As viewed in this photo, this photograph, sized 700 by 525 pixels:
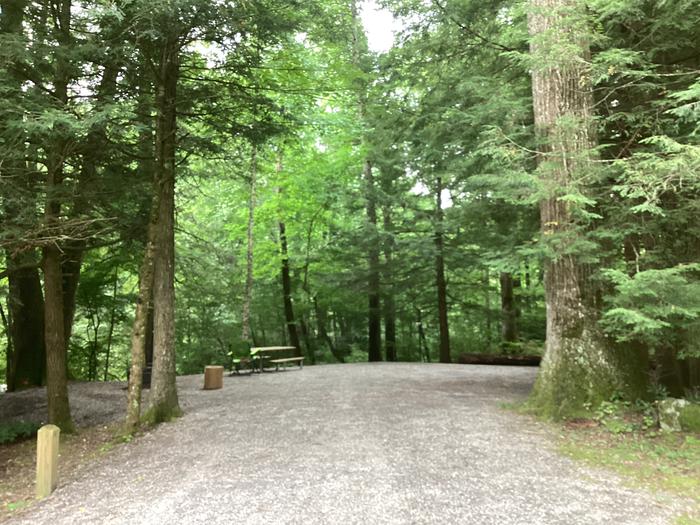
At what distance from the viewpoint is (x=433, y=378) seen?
10336 mm

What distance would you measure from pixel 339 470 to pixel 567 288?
13.8ft

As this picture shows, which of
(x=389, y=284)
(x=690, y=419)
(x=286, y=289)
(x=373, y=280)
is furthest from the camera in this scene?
(x=286, y=289)

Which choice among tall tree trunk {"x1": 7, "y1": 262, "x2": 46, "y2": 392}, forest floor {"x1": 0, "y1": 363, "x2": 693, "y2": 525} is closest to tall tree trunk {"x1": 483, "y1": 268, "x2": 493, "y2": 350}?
forest floor {"x1": 0, "y1": 363, "x2": 693, "y2": 525}

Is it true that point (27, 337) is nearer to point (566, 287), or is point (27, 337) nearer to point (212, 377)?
point (212, 377)

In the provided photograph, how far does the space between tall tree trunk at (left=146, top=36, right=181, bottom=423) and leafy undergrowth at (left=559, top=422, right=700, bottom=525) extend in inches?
226

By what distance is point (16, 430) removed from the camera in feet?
25.6

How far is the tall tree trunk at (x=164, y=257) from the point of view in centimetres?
714

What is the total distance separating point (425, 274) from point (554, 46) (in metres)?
11.5

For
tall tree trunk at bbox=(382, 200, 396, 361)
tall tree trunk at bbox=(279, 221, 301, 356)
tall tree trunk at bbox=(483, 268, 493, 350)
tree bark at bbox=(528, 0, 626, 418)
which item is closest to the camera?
tree bark at bbox=(528, 0, 626, 418)

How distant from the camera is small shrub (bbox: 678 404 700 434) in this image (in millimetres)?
5312

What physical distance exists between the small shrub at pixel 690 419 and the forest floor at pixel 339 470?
59.3 inches

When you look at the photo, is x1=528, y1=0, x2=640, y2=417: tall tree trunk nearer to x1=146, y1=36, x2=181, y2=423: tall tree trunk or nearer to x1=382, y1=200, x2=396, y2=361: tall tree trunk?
x1=146, y1=36, x2=181, y2=423: tall tree trunk

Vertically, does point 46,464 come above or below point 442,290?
below

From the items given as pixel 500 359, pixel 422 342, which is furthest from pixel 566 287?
pixel 422 342
